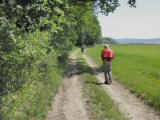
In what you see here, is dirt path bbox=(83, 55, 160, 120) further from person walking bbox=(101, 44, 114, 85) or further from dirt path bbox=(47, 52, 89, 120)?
person walking bbox=(101, 44, 114, 85)

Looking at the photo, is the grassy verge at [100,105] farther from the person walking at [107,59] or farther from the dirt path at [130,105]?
the person walking at [107,59]

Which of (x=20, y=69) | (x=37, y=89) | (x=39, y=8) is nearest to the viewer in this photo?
(x=39, y=8)

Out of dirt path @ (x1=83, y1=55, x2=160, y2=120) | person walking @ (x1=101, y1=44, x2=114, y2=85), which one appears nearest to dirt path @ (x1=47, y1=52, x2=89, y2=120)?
dirt path @ (x1=83, y1=55, x2=160, y2=120)

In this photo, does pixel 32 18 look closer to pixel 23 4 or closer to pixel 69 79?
pixel 23 4

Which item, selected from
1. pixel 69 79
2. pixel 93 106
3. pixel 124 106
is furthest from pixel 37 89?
pixel 69 79

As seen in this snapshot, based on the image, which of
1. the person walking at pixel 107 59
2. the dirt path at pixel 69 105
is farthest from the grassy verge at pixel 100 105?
the person walking at pixel 107 59

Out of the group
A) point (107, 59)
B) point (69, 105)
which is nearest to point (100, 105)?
point (69, 105)

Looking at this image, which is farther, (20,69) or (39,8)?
(20,69)

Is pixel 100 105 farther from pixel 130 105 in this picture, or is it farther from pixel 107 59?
pixel 107 59

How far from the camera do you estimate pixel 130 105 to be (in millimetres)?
17031

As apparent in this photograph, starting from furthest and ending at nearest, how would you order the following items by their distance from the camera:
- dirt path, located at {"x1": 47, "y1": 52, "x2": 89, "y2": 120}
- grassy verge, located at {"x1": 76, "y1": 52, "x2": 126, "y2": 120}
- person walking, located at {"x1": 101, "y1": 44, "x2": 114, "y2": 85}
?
person walking, located at {"x1": 101, "y1": 44, "x2": 114, "y2": 85} → dirt path, located at {"x1": 47, "y1": 52, "x2": 89, "y2": 120} → grassy verge, located at {"x1": 76, "y1": 52, "x2": 126, "y2": 120}

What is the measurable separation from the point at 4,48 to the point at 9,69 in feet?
2.61

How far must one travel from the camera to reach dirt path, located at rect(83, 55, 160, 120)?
1491 cm

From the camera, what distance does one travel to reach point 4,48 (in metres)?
9.48
